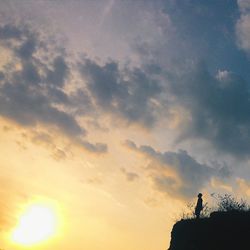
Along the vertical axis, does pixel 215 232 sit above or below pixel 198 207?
below

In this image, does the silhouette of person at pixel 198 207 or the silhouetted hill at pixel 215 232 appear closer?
the silhouetted hill at pixel 215 232

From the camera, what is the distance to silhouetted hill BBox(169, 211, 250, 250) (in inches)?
960

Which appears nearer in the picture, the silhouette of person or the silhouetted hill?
the silhouetted hill

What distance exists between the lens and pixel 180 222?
1202 inches

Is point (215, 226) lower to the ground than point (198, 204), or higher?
lower

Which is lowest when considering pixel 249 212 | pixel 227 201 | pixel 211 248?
pixel 211 248

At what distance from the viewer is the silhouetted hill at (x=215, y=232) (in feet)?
80.0

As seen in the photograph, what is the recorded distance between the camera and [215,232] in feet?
85.9

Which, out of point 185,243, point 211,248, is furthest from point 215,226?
point 185,243

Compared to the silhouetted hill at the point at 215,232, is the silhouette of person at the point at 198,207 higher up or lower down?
higher up

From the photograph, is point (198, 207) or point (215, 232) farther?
point (198, 207)

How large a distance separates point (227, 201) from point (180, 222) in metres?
4.61

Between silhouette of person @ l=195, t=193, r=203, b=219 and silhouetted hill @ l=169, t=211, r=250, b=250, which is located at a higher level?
silhouette of person @ l=195, t=193, r=203, b=219

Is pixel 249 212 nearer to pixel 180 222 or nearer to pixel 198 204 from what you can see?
pixel 198 204
